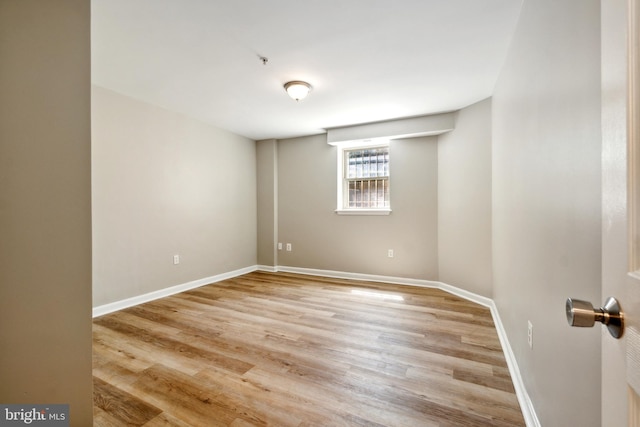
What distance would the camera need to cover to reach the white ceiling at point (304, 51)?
1.79 m

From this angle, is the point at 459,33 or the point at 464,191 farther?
the point at 464,191

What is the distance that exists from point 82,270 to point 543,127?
220 centimetres

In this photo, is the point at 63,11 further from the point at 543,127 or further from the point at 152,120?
the point at 152,120

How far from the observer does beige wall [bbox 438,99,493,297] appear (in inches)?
125

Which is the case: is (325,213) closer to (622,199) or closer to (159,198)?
(159,198)

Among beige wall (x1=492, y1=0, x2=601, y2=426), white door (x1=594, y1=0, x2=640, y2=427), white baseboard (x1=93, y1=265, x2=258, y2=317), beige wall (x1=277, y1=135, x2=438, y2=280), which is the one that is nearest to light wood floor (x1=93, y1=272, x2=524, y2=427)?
white baseboard (x1=93, y1=265, x2=258, y2=317)

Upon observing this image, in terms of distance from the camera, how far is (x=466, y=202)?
3.43m

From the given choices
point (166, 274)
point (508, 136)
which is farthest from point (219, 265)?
point (508, 136)

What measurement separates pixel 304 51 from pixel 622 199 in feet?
7.57

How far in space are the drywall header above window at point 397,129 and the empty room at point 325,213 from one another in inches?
1.1

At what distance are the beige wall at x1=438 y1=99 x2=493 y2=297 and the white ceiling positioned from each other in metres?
0.32

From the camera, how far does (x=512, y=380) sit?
1.76 meters

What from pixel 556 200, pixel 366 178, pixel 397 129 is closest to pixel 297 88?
pixel 397 129

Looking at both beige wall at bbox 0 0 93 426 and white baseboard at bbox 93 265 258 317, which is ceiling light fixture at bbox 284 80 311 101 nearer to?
beige wall at bbox 0 0 93 426
